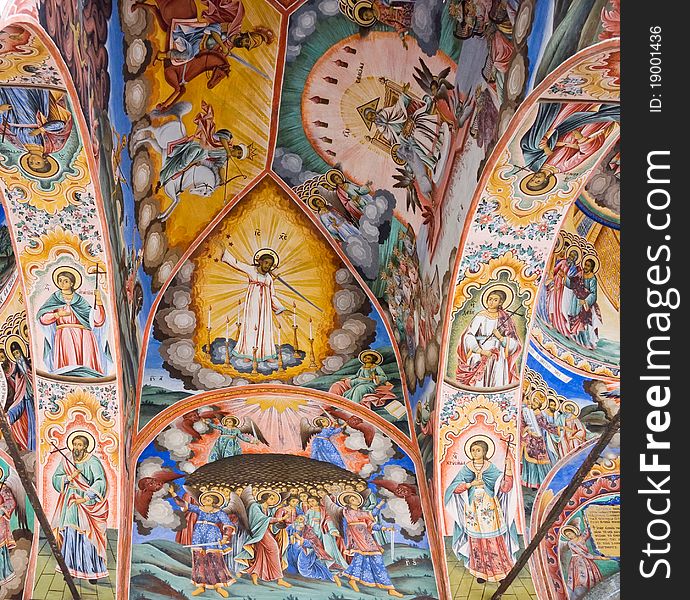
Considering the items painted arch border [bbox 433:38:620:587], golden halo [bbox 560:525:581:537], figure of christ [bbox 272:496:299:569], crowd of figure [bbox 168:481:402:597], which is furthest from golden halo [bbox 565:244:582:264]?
figure of christ [bbox 272:496:299:569]

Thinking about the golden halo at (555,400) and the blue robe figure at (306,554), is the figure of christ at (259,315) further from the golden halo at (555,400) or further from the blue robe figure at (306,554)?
the golden halo at (555,400)

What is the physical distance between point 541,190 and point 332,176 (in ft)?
9.07

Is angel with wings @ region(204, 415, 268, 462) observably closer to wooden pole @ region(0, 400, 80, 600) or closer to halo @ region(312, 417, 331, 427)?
halo @ region(312, 417, 331, 427)

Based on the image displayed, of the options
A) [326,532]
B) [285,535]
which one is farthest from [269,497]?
[326,532]

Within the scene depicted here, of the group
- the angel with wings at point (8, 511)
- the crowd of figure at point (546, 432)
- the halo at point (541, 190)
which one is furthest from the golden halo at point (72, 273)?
the crowd of figure at point (546, 432)

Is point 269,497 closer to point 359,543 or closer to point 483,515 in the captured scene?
point 359,543

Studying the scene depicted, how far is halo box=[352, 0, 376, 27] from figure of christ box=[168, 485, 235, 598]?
518cm

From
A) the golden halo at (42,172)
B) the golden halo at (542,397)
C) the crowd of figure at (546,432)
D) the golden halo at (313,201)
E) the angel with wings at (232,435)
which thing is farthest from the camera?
the golden halo at (313,201)

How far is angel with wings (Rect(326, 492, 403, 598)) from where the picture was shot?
1045cm

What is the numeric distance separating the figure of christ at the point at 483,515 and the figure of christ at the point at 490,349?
738 millimetres

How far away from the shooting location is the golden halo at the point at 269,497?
35.9 feet

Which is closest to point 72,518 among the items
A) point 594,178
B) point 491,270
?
point 491,270
